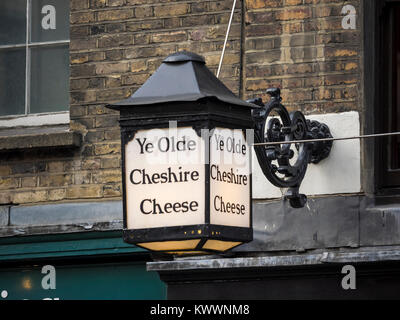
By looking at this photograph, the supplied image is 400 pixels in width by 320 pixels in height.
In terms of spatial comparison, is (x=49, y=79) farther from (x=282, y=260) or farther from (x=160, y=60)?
(x=282, y=260)

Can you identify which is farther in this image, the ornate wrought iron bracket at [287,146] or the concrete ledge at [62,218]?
the concrete ledge at [62,218]

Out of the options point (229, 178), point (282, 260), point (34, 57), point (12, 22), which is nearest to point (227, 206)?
point (229, 178)

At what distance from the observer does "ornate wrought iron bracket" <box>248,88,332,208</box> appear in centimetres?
609

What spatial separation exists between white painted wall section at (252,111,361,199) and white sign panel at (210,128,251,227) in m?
1.22

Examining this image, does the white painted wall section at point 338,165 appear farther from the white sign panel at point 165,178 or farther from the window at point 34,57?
the window at point 34,57

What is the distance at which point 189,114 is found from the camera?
5.44 m

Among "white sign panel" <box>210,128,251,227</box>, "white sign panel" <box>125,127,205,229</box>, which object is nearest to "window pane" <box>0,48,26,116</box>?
"white sign panel" <box>125,127,205,229</box>

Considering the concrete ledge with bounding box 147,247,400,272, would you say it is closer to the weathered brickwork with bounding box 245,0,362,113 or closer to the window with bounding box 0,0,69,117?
the weathered brickwork with bounding box 245,0,362,113

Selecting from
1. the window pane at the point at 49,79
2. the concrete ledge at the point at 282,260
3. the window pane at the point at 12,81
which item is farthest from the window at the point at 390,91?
the window pane at the point at 12,81

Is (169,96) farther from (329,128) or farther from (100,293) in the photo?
(100,293)

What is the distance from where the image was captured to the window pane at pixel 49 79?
311 inches

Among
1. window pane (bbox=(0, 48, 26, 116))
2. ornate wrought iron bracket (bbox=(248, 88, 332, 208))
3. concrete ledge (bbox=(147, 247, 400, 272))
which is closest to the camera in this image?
ornate wrought iron bracket (bbox=(248, 88, 332, 208))

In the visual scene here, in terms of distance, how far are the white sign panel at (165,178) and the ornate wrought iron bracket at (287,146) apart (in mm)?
653

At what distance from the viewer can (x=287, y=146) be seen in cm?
637
